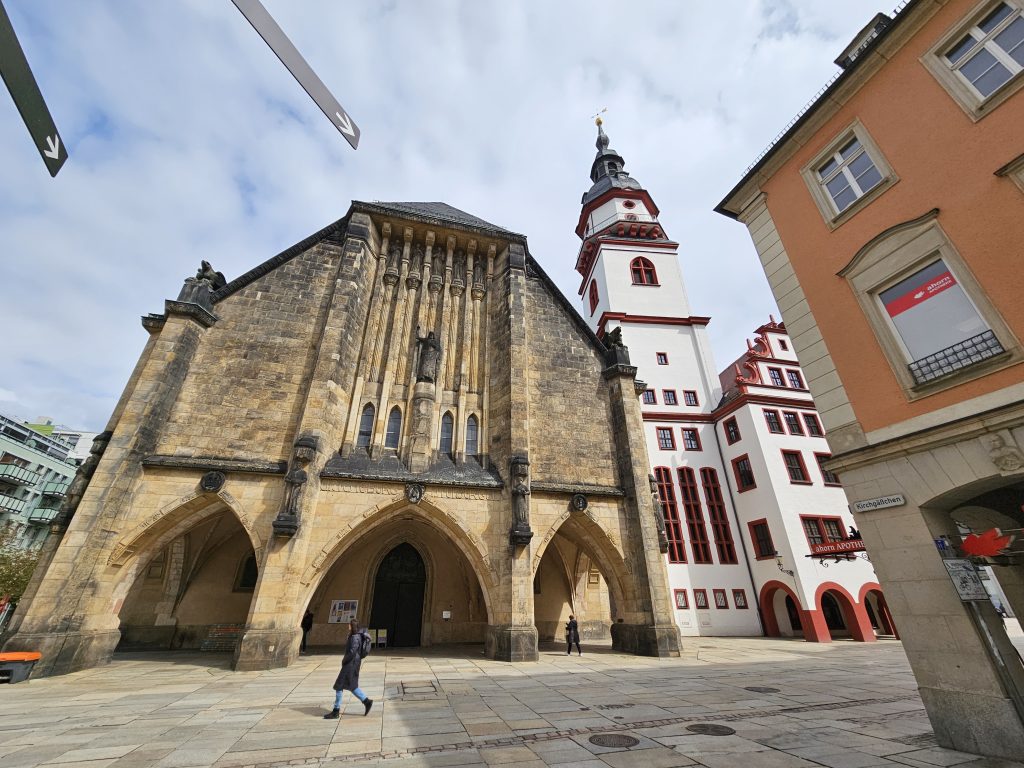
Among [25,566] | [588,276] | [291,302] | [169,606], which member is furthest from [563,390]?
[25,566]

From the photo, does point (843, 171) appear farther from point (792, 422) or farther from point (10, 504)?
point (10, 504)

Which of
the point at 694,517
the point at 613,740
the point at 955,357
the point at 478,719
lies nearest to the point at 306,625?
the point at 478,719

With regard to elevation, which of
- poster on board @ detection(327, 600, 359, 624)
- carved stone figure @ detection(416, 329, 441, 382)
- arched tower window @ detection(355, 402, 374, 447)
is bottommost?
poster on board @ detection(327, 600, 359, 624)

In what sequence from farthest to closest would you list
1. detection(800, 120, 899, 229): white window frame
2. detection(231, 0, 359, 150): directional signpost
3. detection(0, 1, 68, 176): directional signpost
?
detection(800, 120, 899, 229): white window frame
detection(231, 0, 359, 150): directional signpost
detection(0, 1, 68, 176): directional signpost

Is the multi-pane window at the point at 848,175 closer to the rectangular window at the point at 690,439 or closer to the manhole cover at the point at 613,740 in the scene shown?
the manhole cover at the point at 613,740

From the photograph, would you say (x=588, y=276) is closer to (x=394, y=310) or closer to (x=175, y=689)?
(x=394, y=310)

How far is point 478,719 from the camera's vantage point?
5.70 metres

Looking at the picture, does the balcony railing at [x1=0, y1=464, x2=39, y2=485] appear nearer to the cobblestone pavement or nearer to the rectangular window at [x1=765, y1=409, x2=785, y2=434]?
the cobblestone pavement

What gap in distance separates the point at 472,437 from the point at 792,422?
18.1 meters

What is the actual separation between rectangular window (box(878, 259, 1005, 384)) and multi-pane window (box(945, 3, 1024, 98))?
8.82 feet

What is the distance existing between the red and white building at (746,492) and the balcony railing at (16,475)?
1998 inches

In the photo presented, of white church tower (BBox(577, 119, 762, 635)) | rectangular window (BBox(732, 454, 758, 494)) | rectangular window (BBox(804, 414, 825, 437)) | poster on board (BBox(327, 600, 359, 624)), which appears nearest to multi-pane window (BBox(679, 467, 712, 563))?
white church tower (BBox(577, 119, 762, 635))

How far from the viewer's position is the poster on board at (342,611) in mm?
14500

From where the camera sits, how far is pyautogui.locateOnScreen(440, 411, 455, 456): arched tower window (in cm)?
1412
